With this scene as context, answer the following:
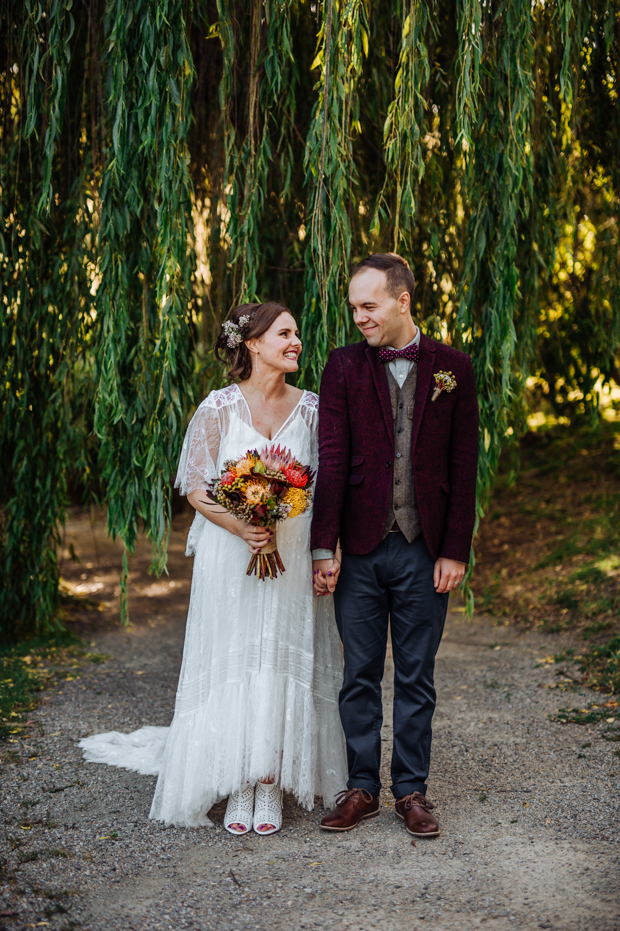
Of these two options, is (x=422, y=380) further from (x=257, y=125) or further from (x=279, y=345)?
(x=257, y=125)

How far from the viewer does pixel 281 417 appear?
2.88 m

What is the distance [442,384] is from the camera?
2.65m

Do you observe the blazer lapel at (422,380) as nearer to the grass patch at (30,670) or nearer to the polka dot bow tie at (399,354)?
the polka dot bow tie at (399,354)

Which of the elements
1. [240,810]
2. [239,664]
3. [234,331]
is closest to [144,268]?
[234,331]

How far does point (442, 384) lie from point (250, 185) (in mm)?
1531

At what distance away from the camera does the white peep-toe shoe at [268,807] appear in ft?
9.04

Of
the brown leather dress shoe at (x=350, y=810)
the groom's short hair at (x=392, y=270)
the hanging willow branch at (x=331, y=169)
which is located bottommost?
the brown leather dress shoe at (x=350, y=810)

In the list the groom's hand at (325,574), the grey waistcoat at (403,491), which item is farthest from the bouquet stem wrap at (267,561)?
the grey waistcoat at (403,491)

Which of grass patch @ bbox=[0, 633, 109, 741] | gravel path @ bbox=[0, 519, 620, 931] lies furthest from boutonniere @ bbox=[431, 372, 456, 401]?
grass patch @ bbox=[0, 633, 109, 741]

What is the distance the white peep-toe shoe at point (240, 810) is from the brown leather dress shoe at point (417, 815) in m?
0.52

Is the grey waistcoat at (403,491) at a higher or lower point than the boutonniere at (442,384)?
lower

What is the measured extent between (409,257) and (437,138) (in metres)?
0.80

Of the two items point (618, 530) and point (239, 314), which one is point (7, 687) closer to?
point (239, 314)

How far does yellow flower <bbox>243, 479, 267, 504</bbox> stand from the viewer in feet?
8.22
